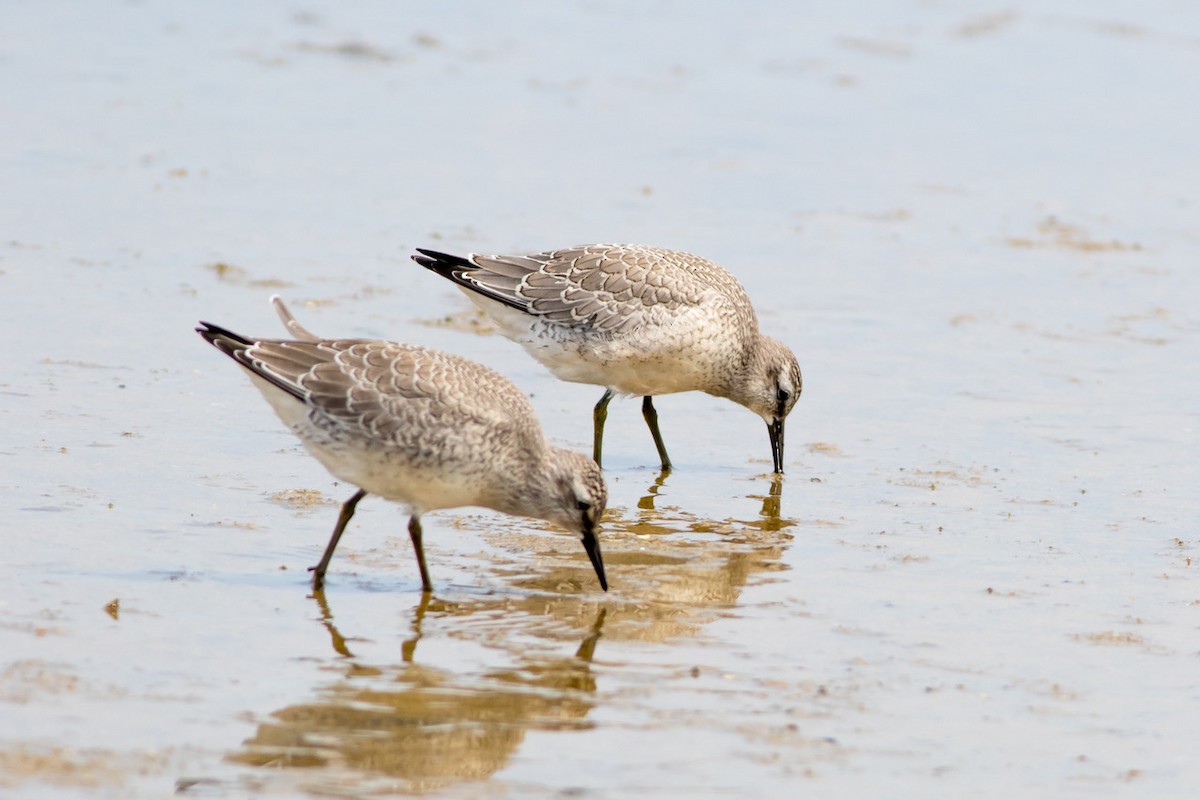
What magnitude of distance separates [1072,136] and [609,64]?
20.0ft

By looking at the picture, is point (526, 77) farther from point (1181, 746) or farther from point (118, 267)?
point (1181, 746)

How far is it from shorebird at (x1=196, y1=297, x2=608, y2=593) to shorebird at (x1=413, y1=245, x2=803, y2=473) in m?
2.40

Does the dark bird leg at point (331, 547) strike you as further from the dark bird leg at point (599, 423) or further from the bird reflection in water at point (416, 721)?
the dark bird leg at point (599, 423)

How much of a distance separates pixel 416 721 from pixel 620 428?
5.70 m

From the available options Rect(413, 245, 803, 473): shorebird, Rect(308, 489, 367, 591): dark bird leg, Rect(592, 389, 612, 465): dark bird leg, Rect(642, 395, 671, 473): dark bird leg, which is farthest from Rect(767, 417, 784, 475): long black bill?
Rect(308, 489, 367, 591): dark bird leg

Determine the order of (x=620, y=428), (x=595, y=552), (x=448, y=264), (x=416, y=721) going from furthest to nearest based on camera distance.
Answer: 1. (x=620, y=428)
2. (x=448, y=264)
3. (x=595, y=552)
4. (x=416, y=721)

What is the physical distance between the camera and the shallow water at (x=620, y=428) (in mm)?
7043

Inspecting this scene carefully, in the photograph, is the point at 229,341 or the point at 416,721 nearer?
the point at 416,721

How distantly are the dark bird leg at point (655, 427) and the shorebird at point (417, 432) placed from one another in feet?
8.44

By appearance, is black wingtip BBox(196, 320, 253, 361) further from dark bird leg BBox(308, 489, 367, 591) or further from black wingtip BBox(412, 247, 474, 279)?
black wingtip BBox(412, 247, 474, 279)

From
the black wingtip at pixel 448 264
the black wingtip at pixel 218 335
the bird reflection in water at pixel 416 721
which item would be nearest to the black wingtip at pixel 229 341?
the black wingtip at pixel 218 335

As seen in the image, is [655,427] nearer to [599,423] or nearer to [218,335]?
[599,423]

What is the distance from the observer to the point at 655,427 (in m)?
11.6

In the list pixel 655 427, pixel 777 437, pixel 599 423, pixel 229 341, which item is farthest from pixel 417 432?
pixel 777 437
